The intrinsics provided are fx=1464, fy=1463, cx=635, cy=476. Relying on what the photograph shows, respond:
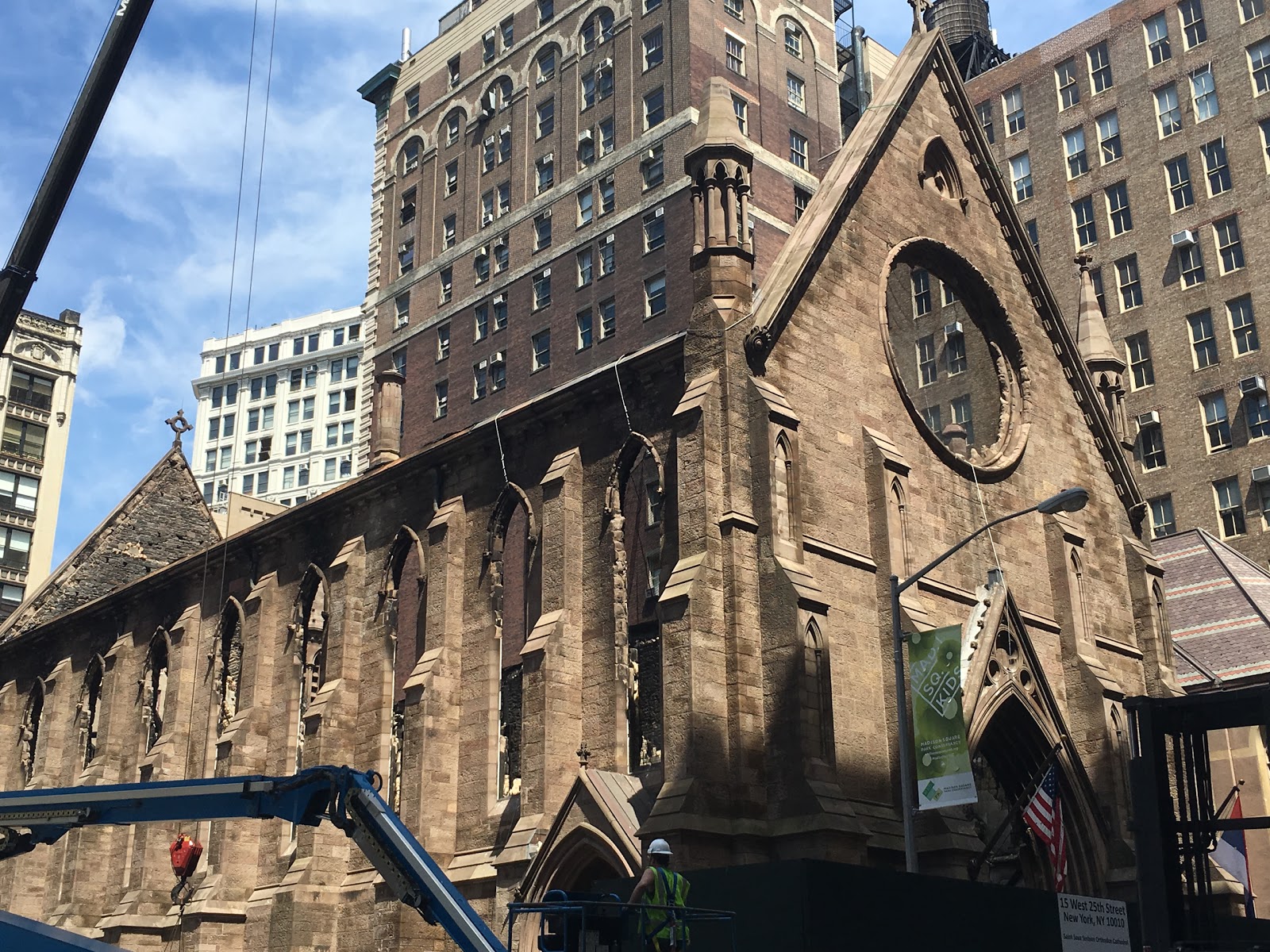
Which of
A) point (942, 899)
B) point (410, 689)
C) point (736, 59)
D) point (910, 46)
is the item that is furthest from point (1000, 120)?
point (942, 899)

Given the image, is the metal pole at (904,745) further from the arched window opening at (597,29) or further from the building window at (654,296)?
the arched window opening at (597,29)

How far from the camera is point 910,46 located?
114ft

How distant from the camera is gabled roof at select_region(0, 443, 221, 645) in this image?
5375 centimetres

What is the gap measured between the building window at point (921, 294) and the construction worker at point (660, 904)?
52052 millimetres

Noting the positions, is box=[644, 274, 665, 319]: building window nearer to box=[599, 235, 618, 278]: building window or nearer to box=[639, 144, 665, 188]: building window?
box=[599, 235, 618, 278]: building window

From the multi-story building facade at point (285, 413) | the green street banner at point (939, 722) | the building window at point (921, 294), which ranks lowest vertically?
the green street banner at point (939, 722)

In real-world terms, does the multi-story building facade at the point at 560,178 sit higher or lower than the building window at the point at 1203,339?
higher

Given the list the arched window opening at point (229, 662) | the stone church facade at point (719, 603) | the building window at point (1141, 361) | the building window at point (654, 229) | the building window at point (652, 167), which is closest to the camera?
the stone church facade at point (719, 603)

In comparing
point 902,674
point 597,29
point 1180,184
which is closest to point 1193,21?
point 1180,184

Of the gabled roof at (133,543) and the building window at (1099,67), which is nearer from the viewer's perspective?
the gabled roof at (133,543)

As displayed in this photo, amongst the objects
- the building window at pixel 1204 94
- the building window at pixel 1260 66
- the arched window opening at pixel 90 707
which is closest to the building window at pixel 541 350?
the arched window opening at pixel 90 707

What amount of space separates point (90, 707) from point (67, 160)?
2545cm

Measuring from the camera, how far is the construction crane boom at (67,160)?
2630 cm

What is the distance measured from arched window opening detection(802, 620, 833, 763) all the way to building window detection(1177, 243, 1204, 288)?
4368cm
